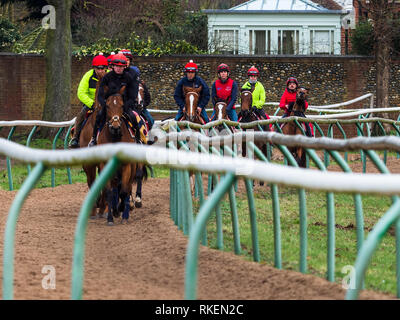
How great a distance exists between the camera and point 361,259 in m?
3.47

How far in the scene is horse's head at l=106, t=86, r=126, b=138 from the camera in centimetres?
1047

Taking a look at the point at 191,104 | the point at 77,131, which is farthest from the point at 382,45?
the point at 77,131

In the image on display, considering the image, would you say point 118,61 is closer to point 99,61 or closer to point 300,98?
point 99,61

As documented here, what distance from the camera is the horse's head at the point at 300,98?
14.7 m

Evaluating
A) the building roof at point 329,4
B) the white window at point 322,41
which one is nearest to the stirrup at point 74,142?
the white window at point 322,41

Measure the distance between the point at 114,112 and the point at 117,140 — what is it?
41cm

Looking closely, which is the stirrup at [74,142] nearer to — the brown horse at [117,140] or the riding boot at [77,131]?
the riding boot at [77,131]

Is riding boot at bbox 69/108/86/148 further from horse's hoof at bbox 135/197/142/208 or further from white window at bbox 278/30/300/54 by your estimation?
white window at bbox 278/30/300/54

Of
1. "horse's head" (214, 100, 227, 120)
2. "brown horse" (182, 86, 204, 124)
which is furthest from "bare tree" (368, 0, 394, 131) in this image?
"brown horse" (182, 86, 204, 124)
